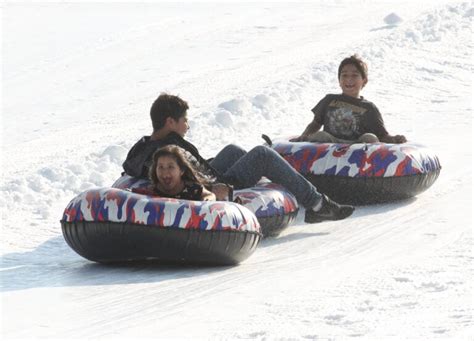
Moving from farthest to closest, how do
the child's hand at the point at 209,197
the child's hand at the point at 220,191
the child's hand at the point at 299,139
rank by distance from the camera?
the child's hand at the point at 299,139 < the child's hand at the point at 220,191 < the child's hand at the point at 209,197

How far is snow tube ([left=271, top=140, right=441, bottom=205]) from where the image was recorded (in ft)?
31.7

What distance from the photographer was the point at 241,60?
18188 millimetres

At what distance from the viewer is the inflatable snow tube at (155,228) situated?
25.1 ft

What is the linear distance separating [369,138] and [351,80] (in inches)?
19.2

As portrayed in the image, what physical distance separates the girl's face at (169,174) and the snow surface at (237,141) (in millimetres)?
486

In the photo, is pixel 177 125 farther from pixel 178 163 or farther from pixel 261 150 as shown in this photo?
pixel 261 150

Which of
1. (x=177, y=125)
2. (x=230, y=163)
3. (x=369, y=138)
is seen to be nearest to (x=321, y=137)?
(x=369, y=138)

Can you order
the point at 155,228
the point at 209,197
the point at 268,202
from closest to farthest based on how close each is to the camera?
the point at 155,228 → the point at 209,197 → the point at 268,202

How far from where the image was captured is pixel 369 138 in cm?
1001

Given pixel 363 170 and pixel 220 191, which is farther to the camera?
pixel 363 170

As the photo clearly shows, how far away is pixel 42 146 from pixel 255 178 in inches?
198

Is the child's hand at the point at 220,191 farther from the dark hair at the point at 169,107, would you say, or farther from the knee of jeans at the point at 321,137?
the knee of jeans at the point at 321,137

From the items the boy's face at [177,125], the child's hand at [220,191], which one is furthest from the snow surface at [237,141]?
the boy's face at [177,125]

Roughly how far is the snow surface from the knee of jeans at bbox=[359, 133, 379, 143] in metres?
0.55
